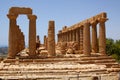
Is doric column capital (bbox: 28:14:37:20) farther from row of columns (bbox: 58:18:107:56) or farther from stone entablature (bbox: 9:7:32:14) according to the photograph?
row of columns (bbox: 58:18:107:56)

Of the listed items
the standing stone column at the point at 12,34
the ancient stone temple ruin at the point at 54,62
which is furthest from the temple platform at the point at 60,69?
the standing stone column at the point at 12,34

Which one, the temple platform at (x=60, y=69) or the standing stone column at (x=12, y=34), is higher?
the standing stone column at (x=12, y=34)

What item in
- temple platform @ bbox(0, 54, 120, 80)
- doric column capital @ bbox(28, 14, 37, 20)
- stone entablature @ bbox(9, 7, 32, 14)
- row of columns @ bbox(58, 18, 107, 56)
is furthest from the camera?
row of columns @ bbox(58, 18, 107, 56)

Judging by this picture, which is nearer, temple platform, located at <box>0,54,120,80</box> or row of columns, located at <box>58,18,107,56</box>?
temple platform, located at <box>0,54,120,80</box>

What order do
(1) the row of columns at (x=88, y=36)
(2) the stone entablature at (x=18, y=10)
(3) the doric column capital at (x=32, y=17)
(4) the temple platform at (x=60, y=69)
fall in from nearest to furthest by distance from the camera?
(4) the temple platform at (x=60, y=69) → (2) the stone entablature at (x=18, y=10) → (3) the doric column capital at (x=32, y=17) → (1) the row of columns at (x=88, y=36)

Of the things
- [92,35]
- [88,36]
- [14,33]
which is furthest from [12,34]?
[92,35]

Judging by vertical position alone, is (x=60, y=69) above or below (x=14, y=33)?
below

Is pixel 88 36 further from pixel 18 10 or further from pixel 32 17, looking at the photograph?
pixel 18 10

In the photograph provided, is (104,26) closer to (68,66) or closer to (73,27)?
(68,66)

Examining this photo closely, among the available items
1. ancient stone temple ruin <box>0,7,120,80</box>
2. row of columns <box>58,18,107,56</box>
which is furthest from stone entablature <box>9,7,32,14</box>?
row of columns <box>58,18,107,56</box>

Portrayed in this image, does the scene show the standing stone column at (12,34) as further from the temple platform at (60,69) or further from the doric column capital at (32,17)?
the temple platform at (60,69)

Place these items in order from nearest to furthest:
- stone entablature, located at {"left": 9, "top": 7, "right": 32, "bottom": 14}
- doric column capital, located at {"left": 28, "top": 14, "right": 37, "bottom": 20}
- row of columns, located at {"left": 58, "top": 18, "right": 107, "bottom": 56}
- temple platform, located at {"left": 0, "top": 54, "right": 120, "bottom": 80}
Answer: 1. temple platform, located at {"left": 0, "top": 54, "right": 120, "bottom": 80}
2. stone entablature, located at {"left": 9, "top": 7, "right": 32, "bottom": 14}
3. doric column capital, located at {"left": 28, "top": 14, "right": 37, "bottom": 20}
4. row of columns, located at {"left": 58, "top": 18, "right": 107, "bottom": 56}

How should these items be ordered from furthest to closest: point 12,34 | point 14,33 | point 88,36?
point 88,36 < point 14,33 < point 12,34

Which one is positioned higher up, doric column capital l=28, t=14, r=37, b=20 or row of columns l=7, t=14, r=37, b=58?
doric column capital l=28, t=14, r=37, b=20
